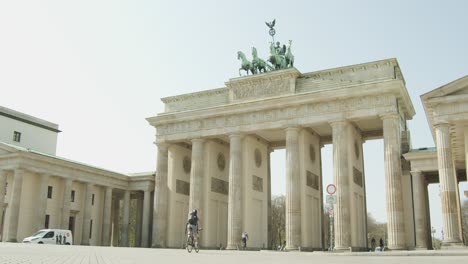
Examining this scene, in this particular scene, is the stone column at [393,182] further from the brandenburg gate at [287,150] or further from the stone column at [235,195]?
the stone column at [235,195]

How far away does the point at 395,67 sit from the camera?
3947 centimetres

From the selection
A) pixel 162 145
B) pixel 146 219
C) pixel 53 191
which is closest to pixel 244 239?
pixel 162 145

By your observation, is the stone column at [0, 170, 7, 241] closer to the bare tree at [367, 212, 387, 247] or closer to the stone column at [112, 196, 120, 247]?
the stone column at [112, 196, 120, 247]

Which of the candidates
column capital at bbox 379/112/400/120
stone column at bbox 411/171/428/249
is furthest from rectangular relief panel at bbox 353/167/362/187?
column capital at bbox 379/112/400/120

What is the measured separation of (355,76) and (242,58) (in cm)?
1136

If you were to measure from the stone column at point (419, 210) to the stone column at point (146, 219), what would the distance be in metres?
27.3

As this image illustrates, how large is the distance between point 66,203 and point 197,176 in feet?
45.8

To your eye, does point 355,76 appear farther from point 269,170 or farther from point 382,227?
point 382,227

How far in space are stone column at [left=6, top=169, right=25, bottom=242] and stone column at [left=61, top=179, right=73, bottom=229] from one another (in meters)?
4.82

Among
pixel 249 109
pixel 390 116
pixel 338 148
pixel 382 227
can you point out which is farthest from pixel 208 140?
pixel 382 227

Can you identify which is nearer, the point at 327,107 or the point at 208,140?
the point at 327,107

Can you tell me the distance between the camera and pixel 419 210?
36.3 m

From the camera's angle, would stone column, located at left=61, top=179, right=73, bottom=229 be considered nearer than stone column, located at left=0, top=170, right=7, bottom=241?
No

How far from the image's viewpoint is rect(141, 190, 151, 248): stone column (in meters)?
51.4
